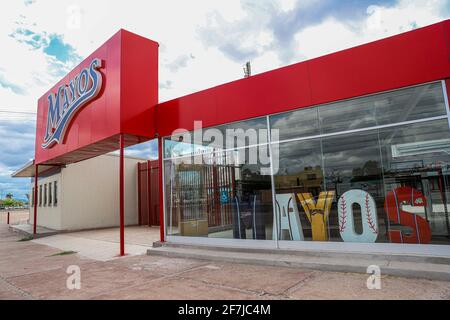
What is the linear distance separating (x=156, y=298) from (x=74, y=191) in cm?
→ 1303

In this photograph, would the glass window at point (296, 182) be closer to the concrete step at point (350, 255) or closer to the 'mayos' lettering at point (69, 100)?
the concrete step at point (350, 255)

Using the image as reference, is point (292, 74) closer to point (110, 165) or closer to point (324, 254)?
point (324, 254)

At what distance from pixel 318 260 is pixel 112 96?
7.01m

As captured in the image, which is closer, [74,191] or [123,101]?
[123,101]

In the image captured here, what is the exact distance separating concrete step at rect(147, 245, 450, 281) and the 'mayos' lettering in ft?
18.2

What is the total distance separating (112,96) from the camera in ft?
29.7

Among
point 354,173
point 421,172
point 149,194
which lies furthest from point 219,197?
point 149,194

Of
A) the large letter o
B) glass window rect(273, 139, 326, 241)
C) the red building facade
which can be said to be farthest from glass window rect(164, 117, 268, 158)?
the large letter o

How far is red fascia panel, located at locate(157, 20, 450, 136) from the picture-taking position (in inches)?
222

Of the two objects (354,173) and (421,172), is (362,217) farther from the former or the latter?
(421,172)

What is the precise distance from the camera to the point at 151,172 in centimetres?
1700

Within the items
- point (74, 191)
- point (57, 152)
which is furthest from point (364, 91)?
point (74, 191)

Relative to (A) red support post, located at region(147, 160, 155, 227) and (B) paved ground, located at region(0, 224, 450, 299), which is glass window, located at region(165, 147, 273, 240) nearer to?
(B) paved ground, located at region(0, 224, 450, 299)

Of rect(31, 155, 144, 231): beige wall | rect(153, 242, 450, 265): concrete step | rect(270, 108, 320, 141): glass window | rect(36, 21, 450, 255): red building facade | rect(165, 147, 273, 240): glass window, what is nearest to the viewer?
rect(153, 242, 450, 265): concrete step
